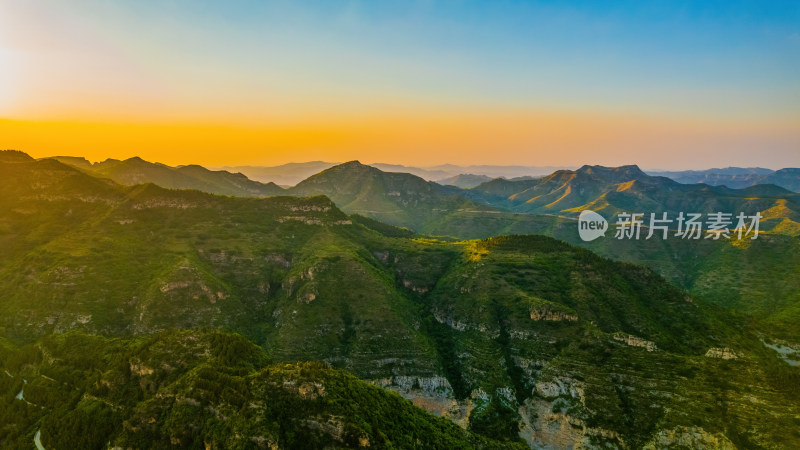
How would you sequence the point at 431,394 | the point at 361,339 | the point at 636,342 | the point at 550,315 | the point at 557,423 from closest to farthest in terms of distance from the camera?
the point at 557,423 → the point at 636,342 → the point at 431,394 → the point at 361,339 → the point at 550,315

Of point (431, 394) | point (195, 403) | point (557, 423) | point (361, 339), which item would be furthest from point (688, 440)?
point (195, 403)

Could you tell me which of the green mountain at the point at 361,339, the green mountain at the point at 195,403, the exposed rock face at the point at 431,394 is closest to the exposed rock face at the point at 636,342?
the green mountain at the point at 361,339

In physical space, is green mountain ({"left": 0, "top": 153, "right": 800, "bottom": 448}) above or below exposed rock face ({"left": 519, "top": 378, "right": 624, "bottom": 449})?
above

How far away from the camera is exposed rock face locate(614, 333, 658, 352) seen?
124 m

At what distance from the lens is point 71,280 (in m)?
146

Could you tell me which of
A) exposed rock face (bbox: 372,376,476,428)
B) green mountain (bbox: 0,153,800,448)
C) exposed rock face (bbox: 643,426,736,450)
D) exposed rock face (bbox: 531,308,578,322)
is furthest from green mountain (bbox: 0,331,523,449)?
exposed rock face (bbox: 531,308,578,322)

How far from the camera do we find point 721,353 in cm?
12394

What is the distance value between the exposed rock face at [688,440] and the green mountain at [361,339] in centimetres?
34

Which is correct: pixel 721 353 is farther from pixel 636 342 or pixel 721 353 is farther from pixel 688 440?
pixel 688 440

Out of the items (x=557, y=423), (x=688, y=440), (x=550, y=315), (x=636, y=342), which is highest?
(x=550, y=315)

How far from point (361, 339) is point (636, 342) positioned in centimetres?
8610

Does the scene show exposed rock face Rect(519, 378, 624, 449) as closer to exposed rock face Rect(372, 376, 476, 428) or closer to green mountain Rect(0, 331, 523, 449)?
exposed rock face Rect(372, 376, 476, 428)

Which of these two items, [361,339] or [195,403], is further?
[361,339]

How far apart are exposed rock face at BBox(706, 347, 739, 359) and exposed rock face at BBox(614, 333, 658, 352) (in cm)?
1670
